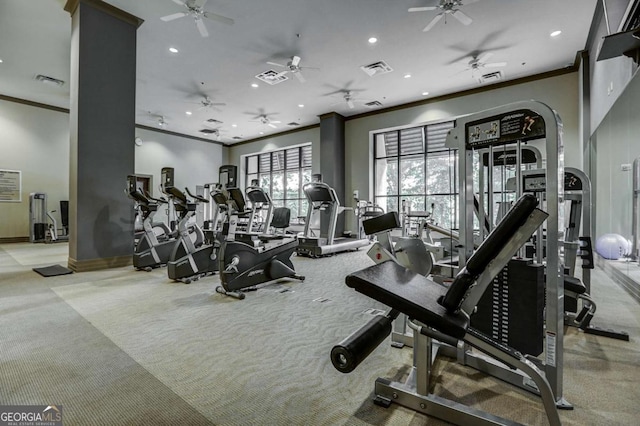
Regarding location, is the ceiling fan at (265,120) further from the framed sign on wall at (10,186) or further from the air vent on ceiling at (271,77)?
the framed sign on wall at (10,186)

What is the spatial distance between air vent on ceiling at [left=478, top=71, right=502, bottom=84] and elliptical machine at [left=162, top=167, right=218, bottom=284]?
7.09 metres

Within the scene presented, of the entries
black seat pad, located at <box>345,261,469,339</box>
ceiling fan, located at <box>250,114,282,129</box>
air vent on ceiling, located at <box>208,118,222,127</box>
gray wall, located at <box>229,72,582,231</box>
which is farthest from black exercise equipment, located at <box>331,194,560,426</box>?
air vent on ceiling, located at <box>208,118,222,127</box>

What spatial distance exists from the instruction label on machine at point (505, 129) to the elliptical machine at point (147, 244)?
4633 millimetres

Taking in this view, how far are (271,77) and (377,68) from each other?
8.28 feet

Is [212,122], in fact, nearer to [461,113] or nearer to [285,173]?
[285,173]

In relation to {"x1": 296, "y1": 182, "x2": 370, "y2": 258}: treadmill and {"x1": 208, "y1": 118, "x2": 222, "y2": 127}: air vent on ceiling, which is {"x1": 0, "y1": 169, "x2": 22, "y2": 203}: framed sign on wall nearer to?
{"x1": 208, "y1": 118, "x2": 222, "y2": 127}: air vent on ceiling

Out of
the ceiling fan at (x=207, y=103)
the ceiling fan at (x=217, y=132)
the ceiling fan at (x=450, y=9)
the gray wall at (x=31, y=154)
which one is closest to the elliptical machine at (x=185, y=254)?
the ceiling fan at (x=450, y=9)

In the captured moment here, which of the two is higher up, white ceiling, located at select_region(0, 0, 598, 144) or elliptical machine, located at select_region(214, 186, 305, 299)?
white ceiling, located at select_region(0, 0, 598, 144)

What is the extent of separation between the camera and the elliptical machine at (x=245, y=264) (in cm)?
341

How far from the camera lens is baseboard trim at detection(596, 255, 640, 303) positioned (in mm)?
3509

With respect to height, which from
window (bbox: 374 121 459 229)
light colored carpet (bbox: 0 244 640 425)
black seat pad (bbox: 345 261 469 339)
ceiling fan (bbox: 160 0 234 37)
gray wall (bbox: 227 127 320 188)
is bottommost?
light colored carpet (bbox: 0 244 640 425)

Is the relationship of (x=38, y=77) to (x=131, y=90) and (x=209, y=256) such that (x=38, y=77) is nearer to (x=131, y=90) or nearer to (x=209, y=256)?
(x=131, y=90)

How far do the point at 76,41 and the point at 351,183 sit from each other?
7.75 metres

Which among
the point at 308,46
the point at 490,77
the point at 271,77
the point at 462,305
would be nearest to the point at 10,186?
the point at 271,77
